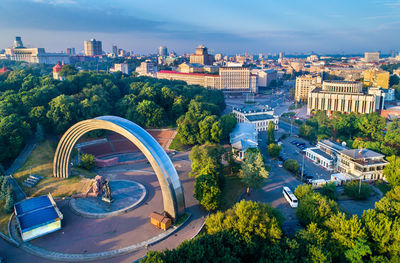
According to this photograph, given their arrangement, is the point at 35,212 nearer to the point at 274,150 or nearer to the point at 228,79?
the point at 274,150

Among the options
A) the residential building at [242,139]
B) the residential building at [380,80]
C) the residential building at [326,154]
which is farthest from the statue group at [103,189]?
the residential building at [380,80]

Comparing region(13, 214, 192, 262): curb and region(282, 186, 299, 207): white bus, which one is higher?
region(282, 186, 299, 207): white bus

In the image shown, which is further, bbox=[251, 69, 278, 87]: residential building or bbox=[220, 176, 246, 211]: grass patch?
bbox=[251, 69, 278, 87]: residential building

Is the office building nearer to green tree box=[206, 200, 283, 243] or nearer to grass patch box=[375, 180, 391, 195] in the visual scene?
green tree box=[206, 200, 283, 243]

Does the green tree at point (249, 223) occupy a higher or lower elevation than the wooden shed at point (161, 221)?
higher

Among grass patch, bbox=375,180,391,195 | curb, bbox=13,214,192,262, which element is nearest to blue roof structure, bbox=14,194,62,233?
curb, bbox=13,214,192,262

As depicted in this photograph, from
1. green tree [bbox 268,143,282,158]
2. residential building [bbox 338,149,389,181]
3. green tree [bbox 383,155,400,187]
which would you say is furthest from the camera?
green tree [bbox 268,143,282,158]

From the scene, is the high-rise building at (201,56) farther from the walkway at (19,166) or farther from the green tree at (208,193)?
the green tree at (208,193)
